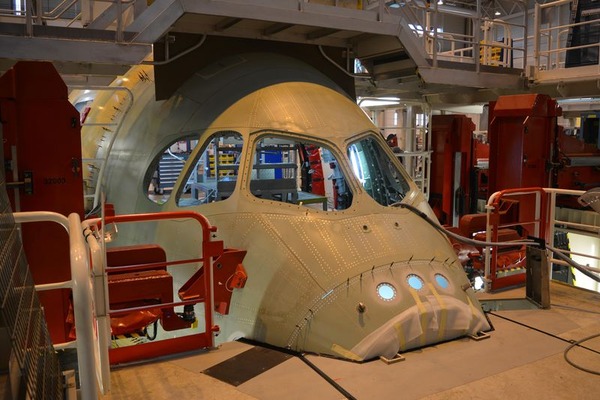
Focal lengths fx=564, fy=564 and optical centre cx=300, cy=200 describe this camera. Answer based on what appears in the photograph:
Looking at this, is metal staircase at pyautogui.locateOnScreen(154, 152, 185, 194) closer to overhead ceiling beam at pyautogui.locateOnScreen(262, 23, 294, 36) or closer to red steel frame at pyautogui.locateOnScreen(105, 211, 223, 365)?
overhead ceiling beam at pyautogui.locateOnScreen(262, 23, 294, 36)

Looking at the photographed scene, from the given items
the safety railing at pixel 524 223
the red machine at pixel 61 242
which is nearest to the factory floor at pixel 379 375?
the red machine at pixel 61 242

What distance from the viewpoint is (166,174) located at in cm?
2261

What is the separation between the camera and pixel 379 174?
23.9 ft

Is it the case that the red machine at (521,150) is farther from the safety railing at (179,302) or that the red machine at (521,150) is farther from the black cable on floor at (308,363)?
the safety railing at (179,302)

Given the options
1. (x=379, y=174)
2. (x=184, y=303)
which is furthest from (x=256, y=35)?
(x=184, y=303)

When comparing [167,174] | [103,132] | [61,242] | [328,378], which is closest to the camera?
[328,378]

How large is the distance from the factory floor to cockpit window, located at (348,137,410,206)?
2201 millimetres

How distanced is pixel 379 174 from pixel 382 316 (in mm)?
2623

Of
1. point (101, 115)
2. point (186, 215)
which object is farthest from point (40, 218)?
point (101, 115)

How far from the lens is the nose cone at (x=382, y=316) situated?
198 inches

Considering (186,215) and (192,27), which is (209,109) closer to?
(192,27)

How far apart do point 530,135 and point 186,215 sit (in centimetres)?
744

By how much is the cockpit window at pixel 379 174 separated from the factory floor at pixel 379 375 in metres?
2.20

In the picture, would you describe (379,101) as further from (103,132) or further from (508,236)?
(103,132)
